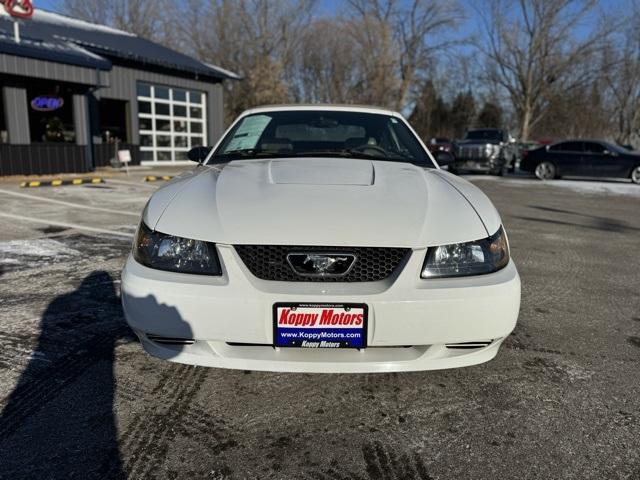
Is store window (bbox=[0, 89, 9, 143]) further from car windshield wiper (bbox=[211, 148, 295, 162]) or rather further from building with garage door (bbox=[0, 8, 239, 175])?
car windshield wiper (bbox=[211, 148, 295, 162])

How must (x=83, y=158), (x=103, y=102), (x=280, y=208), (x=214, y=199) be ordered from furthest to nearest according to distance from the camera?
(x=103, y=102) < (x=83, y=158) < (x=214, y=199) < (x=280, y=208)

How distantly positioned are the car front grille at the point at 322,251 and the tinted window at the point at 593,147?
55.9 ft

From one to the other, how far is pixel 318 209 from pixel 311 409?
906mm

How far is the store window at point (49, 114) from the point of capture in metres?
13.9

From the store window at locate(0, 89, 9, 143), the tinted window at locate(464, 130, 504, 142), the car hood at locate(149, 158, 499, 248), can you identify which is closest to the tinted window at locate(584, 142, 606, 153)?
the tinted window at locate(464, 130, 504, 142)

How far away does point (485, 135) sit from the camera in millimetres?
19438

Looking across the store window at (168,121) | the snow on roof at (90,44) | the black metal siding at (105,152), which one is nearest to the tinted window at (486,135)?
the snow on roof at (90,44)

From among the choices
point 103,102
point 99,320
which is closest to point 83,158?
point 103,102

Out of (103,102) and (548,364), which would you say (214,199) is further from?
(103,102)

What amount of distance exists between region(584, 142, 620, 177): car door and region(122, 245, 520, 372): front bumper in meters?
16.7

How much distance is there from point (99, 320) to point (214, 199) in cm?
149

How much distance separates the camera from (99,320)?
323 centimetres

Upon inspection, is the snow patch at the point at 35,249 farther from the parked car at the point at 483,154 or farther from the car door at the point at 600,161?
the car door at the point at 600,161

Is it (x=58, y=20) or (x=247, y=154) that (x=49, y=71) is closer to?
(x=58, y=20)
